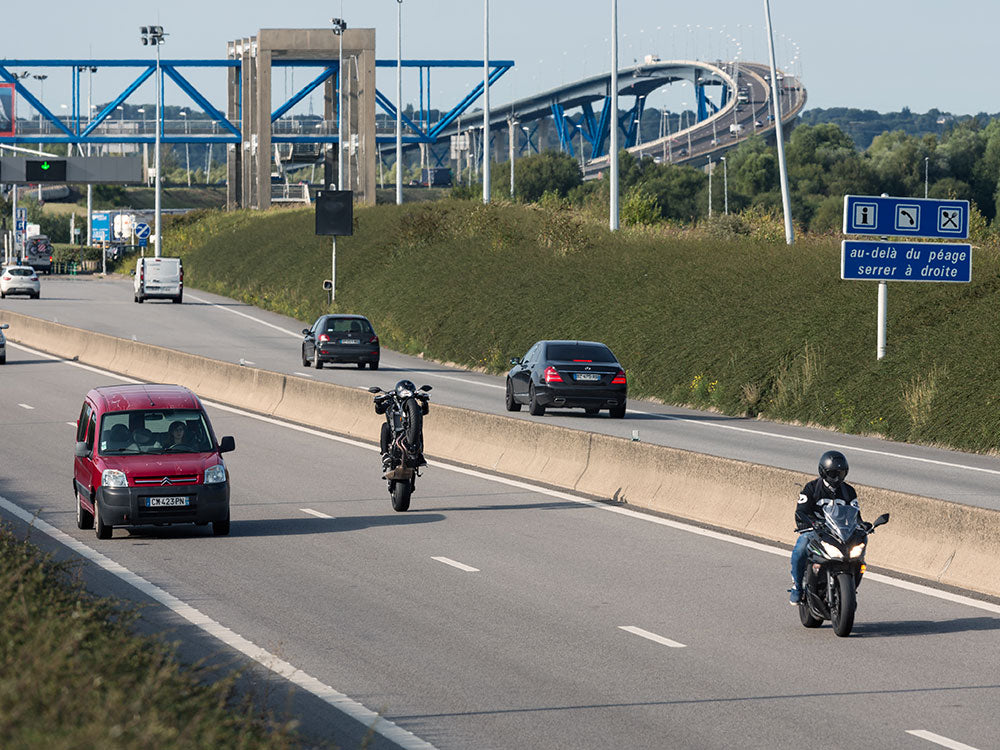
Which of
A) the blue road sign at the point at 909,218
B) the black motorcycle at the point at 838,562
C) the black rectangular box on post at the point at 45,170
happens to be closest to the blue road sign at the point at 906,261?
the blue road sign at the point at 909,218

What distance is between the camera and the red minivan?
55.2ft

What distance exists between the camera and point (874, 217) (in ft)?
112

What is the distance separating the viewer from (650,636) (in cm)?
1194

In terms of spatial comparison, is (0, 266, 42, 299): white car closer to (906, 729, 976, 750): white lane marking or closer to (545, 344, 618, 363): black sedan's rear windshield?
(545, 344, 618, 363): black sedan's rear windshield

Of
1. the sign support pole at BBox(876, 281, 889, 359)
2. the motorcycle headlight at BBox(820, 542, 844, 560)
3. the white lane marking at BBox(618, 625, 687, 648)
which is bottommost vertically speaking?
the white lane marking at BBox(618, 625, 687, 648)

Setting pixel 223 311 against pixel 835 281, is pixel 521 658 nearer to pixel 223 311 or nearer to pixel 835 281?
pixel 835 281

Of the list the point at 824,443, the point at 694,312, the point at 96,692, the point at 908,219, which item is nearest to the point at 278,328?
the point at 694,312

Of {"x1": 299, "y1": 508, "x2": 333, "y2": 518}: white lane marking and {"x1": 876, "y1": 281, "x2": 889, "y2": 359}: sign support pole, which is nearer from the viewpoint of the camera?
{"x1": 299, "y1": 508, "x2": 333, "y2": 518}: white lane marking

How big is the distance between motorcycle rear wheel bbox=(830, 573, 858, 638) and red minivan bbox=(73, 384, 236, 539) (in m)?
7.35

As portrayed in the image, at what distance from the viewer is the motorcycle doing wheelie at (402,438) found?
18.8 metres

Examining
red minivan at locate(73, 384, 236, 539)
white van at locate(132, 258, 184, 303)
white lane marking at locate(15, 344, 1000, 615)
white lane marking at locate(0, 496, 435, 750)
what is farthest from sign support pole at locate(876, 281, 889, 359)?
white van at locate(132, 258, 184, 303)

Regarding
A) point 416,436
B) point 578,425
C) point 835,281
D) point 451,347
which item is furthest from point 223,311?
point 416,436

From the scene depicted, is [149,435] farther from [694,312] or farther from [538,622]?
[694,312]

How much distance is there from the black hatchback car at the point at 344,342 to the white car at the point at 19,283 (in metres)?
34.2
